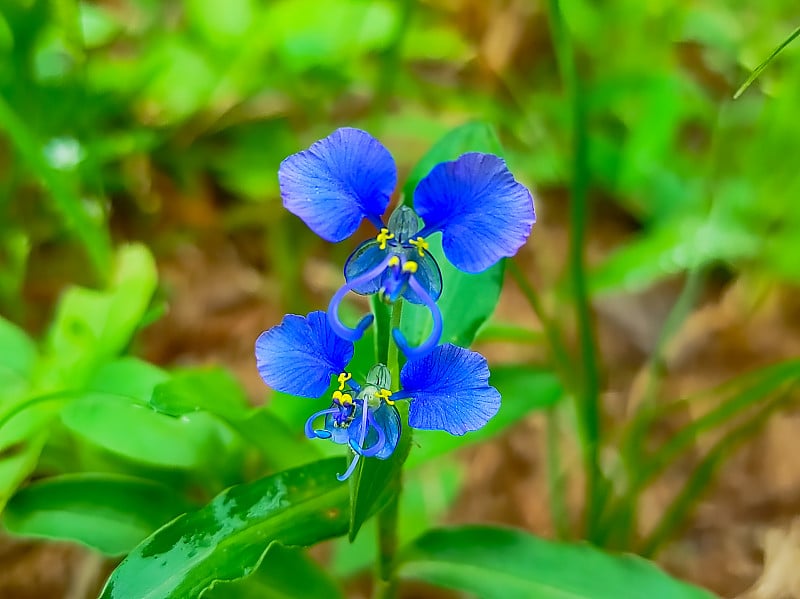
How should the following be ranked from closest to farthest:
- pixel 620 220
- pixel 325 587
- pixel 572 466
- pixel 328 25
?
pixel 325 587 → pixel 572 466 → pixel 328 25 → pixel 620 220

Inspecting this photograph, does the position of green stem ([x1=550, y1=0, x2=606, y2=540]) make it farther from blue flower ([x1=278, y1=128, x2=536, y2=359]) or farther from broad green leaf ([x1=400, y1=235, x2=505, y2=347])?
blue flower ([x1=278, y1=128, x2=536, y2=359])

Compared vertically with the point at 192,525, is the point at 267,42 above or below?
above

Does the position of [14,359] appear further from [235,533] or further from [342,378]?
[342,378]

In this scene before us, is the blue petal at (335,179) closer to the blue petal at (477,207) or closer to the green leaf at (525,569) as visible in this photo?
the blue petal at (477,207)

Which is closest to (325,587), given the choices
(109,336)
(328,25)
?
(109,336)

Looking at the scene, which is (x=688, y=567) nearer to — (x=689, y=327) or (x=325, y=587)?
(x=689, y=327)

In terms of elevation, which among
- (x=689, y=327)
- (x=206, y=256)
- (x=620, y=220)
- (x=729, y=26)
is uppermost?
(x=729, y=26)

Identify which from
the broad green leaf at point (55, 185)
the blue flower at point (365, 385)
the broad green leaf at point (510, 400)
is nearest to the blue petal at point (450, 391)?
the blue flower at point (365, 385)
